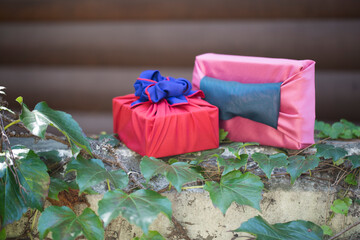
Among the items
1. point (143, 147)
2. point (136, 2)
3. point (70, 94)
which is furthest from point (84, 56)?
point (143, 147)

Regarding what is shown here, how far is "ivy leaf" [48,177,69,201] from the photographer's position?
2.87 feet

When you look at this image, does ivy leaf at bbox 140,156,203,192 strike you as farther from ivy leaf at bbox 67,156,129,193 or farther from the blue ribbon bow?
the blue ribbon bow

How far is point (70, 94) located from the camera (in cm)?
183

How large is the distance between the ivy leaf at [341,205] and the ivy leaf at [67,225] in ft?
1.83

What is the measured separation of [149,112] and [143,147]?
0.09 meters

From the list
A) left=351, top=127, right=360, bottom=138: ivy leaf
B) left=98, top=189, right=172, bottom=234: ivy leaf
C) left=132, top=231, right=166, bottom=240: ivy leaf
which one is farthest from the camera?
left=351, top=127, right=360, bottom=138: ivy leaf

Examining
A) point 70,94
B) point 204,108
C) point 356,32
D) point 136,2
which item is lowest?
point 70,94

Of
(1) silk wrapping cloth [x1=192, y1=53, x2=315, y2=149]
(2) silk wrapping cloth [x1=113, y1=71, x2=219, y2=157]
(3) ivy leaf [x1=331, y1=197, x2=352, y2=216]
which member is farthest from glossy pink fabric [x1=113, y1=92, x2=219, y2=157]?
(3) ivy leaf [x1=331, y1=197, x2=352, y2=216]

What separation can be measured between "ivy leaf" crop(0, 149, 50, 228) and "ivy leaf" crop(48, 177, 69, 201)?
0.22ft

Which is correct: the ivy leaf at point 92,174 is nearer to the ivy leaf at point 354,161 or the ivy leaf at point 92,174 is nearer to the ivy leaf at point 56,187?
the ivy leaf at point 56,187

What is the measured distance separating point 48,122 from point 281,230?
543 mm

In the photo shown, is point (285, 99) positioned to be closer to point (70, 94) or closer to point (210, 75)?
point (210, 75)

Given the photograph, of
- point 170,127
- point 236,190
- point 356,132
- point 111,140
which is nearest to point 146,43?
point 111,140

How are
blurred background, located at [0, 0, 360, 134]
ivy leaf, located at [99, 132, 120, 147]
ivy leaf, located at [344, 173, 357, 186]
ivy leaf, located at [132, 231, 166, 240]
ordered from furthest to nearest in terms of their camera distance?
blurred background, located at [0, 0, 360, 134] < ivy leaf, located at [99, 132, 120, 147] < ivy leaf, located at [344, 173, 357, 186] < ivy leaf, located at [132, 231, 166, 240]
